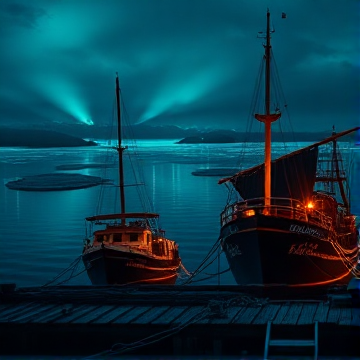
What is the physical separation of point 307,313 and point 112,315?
133 inches

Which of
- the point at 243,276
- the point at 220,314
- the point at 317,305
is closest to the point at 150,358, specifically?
the point at 220,314

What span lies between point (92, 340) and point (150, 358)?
1.19 meters

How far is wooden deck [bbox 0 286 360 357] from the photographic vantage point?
1028cm

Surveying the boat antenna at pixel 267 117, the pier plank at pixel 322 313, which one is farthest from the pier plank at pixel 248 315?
the boat antenna at pixel 267 117

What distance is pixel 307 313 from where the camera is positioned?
11.0 metres

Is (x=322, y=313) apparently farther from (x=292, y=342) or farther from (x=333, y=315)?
(x=292, y=342)

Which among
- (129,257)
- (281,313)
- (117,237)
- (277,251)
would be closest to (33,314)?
(281,313)

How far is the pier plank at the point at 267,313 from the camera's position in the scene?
10630 mm

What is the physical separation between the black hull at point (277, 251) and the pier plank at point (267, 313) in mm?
7192

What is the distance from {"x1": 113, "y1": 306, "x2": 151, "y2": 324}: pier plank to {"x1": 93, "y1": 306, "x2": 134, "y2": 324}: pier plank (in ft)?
0.28

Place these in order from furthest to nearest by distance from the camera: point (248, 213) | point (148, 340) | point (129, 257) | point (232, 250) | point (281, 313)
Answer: point (129, 257), point (232, 250), point (248, 213), point (281, 313), point (148, 340)

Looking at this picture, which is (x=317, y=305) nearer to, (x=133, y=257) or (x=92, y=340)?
(x=92, y=340)

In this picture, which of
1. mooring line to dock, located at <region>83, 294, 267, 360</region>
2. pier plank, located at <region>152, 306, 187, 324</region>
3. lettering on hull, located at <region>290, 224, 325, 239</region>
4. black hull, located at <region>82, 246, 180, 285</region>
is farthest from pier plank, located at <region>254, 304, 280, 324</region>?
black hull, located at <region>82, 246, 180, 285</region>

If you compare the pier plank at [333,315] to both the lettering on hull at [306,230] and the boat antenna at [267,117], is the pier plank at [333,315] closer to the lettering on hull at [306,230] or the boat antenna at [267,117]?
the lettering on hull at [306,230]
